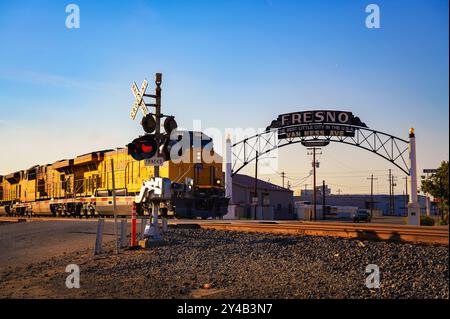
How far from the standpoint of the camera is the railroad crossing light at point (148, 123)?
12.4 m

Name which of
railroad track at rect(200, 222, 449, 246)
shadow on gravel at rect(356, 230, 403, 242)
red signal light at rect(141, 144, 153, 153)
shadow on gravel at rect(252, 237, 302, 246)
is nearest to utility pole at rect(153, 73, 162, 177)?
red signal light at rect(141, 144, 153, 153)

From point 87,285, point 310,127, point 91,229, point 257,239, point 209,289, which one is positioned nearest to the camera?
point 209,289

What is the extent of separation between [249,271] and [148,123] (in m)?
5.75

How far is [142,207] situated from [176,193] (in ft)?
11.1

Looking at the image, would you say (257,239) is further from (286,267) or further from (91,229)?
(91,229)

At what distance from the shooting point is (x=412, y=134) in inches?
1286

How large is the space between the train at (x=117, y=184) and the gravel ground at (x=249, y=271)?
526 centimetres

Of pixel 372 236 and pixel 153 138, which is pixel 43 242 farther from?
pixel 372 236

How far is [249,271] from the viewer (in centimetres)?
816

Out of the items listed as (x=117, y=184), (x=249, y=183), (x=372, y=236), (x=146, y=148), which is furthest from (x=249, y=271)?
(x=249, y=183)

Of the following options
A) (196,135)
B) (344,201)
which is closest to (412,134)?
(196,135)

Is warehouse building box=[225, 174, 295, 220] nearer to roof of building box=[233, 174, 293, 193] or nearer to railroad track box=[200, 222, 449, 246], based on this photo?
roof of building box=[233, 174, 293, 193]

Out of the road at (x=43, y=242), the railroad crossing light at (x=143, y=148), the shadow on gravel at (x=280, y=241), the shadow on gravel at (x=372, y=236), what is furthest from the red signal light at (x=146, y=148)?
the shadow on gravel at (x=372, y=236)

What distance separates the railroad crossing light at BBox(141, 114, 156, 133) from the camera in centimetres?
1238
